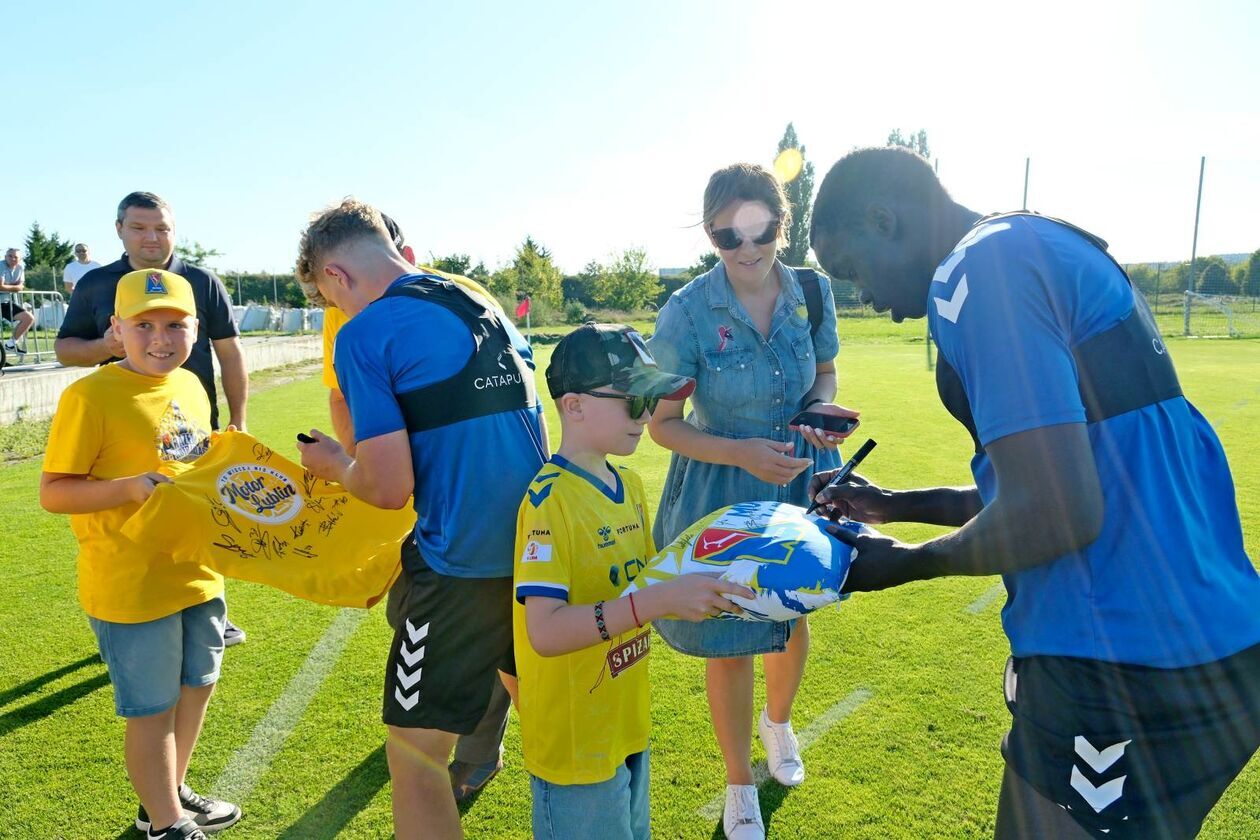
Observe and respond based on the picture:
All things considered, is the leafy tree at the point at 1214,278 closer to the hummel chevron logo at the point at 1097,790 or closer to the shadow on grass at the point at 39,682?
the hummel chevron logo at the point at 1097,790

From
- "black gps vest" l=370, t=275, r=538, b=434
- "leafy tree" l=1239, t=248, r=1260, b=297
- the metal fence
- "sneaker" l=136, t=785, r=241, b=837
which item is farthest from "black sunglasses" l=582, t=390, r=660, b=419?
"leafy tree" l=1239, t=248, r=1260, b=297

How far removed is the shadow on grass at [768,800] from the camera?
3089 millimetres

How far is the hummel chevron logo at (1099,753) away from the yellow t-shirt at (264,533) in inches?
78.0

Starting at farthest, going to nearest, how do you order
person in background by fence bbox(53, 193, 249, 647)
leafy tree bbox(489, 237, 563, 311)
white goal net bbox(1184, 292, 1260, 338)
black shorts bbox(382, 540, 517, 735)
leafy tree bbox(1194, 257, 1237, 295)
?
1. leafy tree bbox(489, 237, 563, 311)
2. leafy tree bbox(1194, 257, 1237, 295)
3. white goal net bbox(1184, 292, 1260, 338)
4. person in background by fence bbox(53, 193, 249, 647)
5. black shorts bbox(382, 540, 517, 735)

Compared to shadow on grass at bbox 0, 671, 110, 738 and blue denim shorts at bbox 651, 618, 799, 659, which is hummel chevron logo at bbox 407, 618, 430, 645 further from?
shadow on grass at bbox 0, 671, 110, 738

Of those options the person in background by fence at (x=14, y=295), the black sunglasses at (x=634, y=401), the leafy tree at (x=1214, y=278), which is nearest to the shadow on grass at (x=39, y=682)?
the black sunglasses at (x=634, y=401)

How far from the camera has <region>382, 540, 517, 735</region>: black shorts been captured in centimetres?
241

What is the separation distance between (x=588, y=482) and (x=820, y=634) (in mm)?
3159

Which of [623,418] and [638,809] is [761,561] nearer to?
[623,418]

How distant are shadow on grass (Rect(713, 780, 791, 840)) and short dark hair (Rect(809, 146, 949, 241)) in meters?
2.32

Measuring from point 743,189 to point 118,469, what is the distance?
248 centimetres

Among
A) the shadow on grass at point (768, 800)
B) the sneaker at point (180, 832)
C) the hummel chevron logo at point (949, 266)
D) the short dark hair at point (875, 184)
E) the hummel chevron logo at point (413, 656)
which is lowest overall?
the shadow on grass at point (768, 800)

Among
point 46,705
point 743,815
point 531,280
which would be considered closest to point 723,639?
point 743,815

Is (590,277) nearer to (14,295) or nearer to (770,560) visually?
(14,295)
